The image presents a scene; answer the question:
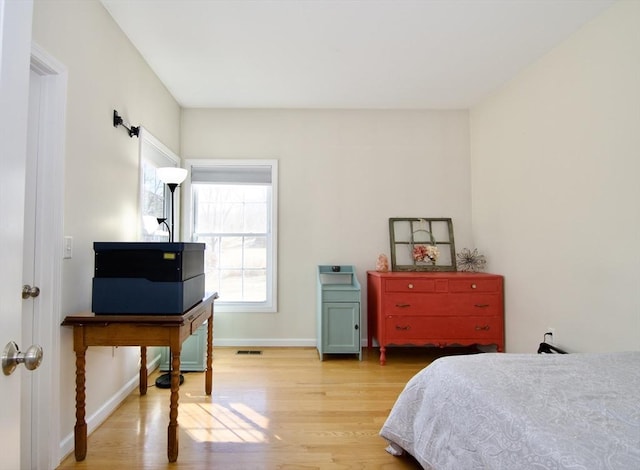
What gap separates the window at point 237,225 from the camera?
3.99m

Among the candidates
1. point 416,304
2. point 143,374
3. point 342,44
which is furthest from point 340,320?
point 342,44

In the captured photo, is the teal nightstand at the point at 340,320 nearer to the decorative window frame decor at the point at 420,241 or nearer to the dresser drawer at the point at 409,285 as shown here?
the dresser drawer at the point at 409,285

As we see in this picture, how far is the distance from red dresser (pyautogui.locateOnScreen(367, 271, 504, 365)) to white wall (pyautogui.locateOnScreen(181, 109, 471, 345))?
63 centimetres

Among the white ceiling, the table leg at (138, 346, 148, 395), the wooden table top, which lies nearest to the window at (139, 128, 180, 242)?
the white ceiling

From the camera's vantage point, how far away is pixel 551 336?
2.88 metres

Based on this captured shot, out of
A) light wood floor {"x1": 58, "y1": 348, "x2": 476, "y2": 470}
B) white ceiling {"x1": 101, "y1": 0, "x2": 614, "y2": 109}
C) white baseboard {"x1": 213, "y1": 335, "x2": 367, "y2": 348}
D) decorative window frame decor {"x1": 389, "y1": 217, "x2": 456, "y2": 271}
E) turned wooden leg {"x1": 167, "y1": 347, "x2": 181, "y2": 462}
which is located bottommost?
light wood floor {"x1": 58, "y1": 348, "x2": 476, "y2": 470}

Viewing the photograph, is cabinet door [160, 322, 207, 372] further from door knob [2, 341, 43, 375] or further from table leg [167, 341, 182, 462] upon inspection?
door knob [2, 341, 43, 375]

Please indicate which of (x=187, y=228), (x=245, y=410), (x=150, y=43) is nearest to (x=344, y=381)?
(x=245, y=410)

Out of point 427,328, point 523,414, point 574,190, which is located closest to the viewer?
point 523,414

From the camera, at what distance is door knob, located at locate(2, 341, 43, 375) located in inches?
29.1

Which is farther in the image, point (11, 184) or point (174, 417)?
point (174, 417)

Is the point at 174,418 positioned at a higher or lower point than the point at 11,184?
lower

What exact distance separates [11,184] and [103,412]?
2.16 meters

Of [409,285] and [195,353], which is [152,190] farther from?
Answer: [409,285]
